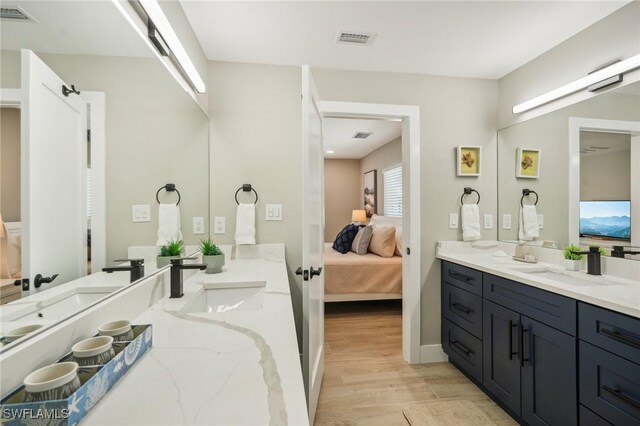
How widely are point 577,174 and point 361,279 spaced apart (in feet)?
7.78

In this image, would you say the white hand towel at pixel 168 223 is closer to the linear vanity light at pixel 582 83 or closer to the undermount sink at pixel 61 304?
the undermount sink at pixel 61 304

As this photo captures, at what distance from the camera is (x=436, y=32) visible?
2.01 metres

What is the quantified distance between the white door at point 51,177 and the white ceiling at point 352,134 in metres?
3.28

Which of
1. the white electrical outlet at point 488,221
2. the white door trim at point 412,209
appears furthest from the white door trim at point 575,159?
the white door trim at point 412,209

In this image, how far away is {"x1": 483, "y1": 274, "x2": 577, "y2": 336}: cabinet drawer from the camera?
4.81 ft

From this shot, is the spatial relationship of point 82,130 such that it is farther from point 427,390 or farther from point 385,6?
point 427,390

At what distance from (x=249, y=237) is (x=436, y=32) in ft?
6.40

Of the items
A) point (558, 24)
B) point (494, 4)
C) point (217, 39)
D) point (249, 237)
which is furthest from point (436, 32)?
point (249, 237)

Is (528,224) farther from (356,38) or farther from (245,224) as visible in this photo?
(245,224)

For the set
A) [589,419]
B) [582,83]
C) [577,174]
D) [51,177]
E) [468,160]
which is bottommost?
[589,419]

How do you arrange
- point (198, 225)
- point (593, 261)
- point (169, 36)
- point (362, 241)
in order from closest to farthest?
1. point (169, 36)
2. point (593, 261)
3. point (198, 225)
4. point (362, 241)

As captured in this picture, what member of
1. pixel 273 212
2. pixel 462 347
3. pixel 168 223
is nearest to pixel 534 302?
pixel 462 347

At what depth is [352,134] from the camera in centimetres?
500

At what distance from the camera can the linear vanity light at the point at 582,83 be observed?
1659 mm
